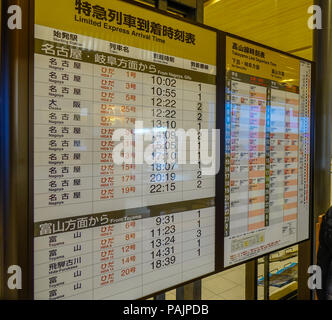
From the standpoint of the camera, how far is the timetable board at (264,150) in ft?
4.43

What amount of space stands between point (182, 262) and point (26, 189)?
0.67 metres

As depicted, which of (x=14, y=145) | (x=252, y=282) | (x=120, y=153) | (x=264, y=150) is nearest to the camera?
(x=14, y=145)

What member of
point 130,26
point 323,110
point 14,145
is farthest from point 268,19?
point 14,145

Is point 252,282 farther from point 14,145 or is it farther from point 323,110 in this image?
point 14,145

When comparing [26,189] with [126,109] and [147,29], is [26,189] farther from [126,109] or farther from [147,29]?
[147,29]

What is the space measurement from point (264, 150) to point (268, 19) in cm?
120

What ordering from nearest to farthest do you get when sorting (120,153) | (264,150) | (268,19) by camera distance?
(120,153) < (264,150) < (268,19)

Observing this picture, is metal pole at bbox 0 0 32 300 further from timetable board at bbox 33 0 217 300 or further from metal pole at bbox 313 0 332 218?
metal pole at bbox 313 0 332 218

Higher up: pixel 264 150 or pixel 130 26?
pixel 130 26

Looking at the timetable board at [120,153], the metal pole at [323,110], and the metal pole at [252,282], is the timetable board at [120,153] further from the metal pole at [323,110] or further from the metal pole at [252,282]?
the metal pole at [252,282]

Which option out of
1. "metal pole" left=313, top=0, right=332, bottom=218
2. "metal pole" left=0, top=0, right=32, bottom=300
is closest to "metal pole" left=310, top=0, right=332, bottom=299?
"metal pole" left=313, top=0, right=332, bottom=218

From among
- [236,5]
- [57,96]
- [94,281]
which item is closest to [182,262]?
[94,281]

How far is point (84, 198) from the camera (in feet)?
3.12

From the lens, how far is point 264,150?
4.86ft
